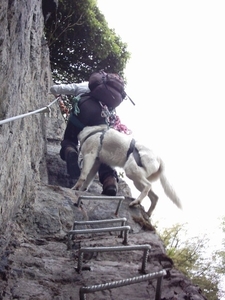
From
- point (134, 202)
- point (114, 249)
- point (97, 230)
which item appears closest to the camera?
point (114, 249)

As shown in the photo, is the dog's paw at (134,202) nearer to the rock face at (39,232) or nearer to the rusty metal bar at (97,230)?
the rock face at (39,232)

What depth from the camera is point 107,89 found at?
705 centimetres

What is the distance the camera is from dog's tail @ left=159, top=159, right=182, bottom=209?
6.03m

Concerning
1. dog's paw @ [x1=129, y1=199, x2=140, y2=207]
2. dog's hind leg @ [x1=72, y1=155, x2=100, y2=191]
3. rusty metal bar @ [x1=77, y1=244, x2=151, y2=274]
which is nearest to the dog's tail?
dog's paw @ [x1=129, y1=199, x2=140, y2=207]

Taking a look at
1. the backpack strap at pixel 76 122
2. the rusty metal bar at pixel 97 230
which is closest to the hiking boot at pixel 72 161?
the backpack strap at pixel 76 122

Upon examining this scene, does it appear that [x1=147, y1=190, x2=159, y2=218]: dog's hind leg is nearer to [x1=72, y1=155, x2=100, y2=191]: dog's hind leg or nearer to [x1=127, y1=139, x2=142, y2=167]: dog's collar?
[x1=127, y1=139, x2=142, y2=167]: dog's collar

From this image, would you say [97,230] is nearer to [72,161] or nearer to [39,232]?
[39,232]

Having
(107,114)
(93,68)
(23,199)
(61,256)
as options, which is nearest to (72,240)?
(61,256)

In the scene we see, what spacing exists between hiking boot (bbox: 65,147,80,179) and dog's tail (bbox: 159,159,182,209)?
4.90 ft

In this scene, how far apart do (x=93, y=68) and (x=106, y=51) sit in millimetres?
542

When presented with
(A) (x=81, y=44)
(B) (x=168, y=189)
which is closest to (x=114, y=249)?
(B) (x=168, y=189)

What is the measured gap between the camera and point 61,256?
12.9ft

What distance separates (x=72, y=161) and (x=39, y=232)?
2.68 m

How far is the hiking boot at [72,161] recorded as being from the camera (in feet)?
22.8
